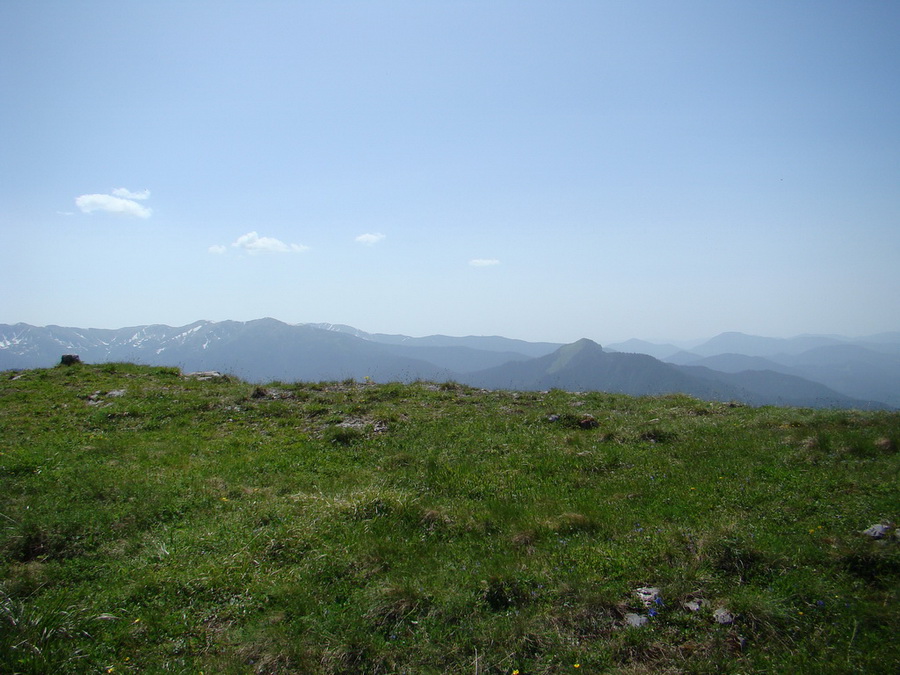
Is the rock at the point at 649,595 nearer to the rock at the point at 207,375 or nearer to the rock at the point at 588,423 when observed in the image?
the rock at the point at 588,423

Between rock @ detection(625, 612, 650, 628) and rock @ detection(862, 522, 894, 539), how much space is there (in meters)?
3.63

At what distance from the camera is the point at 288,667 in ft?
16.8

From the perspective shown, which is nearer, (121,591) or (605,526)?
(121,591)

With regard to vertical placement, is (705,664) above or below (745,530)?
below

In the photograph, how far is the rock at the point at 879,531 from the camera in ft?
20.8

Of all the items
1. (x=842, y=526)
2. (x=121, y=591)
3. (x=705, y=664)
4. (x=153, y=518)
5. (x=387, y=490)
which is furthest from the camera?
(x=387, y=490)

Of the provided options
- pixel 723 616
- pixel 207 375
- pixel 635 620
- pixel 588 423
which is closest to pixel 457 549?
pixel 635 620

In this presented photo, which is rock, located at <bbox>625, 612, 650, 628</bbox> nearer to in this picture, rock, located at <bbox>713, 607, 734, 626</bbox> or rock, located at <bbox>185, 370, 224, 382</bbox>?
rock, located at <bbox>713, 607, 734, 626</bbox>

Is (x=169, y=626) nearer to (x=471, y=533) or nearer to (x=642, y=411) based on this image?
(x=471, y=533)

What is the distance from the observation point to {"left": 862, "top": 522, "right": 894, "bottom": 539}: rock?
6332 mm

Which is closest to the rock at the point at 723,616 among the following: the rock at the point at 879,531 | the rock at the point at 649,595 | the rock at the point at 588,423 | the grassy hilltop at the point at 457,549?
the grassy hilltop at the point at 457,549

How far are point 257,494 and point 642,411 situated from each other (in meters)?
12.9

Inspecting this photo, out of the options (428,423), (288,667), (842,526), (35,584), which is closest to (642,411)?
(428,423)

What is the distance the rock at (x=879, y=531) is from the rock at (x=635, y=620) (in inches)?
143
